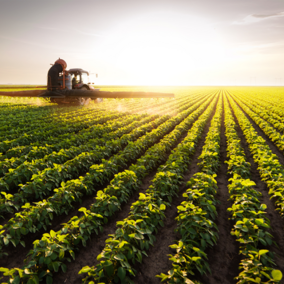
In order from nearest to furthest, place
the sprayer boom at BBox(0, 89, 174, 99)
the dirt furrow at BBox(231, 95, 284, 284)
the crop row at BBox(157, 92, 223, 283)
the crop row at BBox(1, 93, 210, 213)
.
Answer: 1. the crop row at BBox(157, 92, 223, 283)
2. the dirt furrow at BBox(231, 95, 284, 284)
3. the crop row at BBox(1, 93, 210, 213)
4. the sprayer boom at BBox(0, 89, 174, 99)

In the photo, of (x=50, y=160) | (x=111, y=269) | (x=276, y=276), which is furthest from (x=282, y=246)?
(x=50, y=160)

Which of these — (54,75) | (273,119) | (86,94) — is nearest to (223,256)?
(86,94)

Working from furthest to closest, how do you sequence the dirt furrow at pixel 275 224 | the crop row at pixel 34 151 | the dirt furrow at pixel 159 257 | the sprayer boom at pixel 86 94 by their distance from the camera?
the sprayer boom at pixel 86 94, the crop row at pixel 34 151, the dirt furrow at pixel 275 224, the dirt furrow at pixel 159 257

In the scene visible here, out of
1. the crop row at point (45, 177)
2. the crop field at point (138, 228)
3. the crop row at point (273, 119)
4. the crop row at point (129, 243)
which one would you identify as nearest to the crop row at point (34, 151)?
the crop field at point (138, 228)

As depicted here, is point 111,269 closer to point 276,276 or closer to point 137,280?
point 137,280

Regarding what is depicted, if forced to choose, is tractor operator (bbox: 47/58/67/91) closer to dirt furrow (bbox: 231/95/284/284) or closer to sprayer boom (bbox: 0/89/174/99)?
sprayer boom (bbox: 0/89/174/99)

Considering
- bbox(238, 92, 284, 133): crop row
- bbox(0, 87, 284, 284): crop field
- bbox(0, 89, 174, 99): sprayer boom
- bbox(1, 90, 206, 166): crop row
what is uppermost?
bbox(0, 89, 174, 99): sprayer boom

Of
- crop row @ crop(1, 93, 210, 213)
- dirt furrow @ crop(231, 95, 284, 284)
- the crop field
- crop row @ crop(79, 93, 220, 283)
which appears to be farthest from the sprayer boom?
crop row @ crop(79, 93, 220, 283)

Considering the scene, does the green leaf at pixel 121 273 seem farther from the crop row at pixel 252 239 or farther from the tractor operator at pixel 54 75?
the tractor operator at pixel 54 75

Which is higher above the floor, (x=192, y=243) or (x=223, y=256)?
(x=192, y=243)

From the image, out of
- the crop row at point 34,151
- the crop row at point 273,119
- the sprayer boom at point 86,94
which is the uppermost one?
the sprayer boom at point 86,94

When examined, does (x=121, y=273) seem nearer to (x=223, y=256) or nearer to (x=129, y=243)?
(x=129, y=243)

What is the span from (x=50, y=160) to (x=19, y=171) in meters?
1.08

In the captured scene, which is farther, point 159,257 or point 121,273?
point 159,257
